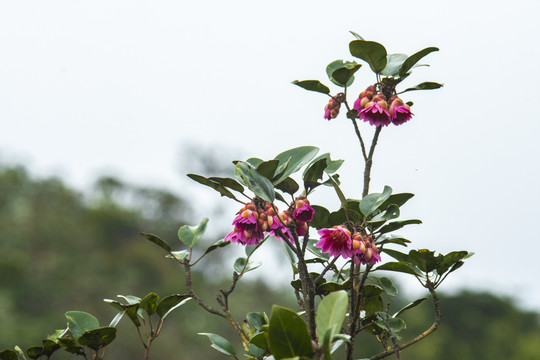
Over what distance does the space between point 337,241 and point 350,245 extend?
5 cm

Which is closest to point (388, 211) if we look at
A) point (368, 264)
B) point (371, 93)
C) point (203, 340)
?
point (368, 264)

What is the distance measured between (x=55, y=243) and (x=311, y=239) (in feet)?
59.5

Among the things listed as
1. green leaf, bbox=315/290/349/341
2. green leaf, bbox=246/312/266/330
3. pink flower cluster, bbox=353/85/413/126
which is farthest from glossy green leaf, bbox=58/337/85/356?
pink flower cluster, bbox=353/85/413/126

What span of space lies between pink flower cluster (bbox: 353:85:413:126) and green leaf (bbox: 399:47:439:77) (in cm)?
5

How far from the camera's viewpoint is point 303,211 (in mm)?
980

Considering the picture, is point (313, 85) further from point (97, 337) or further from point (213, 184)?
point (97, 337)

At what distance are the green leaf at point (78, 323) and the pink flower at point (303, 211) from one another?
1.34 ft

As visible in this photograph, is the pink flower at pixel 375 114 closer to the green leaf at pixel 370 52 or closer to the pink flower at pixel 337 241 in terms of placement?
the green leaf at pixel 370 52

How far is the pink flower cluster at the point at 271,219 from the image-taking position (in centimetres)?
98

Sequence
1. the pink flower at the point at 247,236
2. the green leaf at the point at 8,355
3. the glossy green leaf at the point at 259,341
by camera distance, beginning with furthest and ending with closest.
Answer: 1. the green leaf at the point at 8,355
2. the pink flower at the point at 247,236
3. the glossy green leaf at the point at 259,341

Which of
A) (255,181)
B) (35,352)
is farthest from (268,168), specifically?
(35,352)

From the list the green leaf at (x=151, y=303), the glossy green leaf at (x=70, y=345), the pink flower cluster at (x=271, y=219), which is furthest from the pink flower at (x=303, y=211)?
the glossy green leaf at (x=70, y=345)

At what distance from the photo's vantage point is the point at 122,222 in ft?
74.0

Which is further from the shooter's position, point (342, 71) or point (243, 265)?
point (243, 265)
